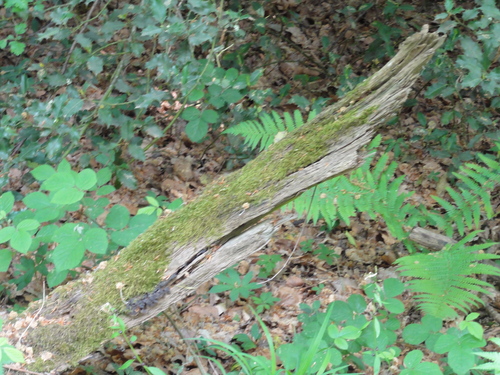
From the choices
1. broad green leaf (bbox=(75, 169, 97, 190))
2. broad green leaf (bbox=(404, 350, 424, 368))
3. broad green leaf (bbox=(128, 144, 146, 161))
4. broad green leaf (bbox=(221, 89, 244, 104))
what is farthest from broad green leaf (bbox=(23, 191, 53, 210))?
broad green leaf (bbox=(404, 350, 424, 368))

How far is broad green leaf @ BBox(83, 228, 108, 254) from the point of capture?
72.8 inches

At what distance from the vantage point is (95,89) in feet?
15.1

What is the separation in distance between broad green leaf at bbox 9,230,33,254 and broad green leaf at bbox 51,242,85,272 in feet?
0.55

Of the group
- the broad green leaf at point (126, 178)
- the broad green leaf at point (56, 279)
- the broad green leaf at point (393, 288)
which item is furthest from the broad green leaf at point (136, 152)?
the broad green leaf at point (393, 288)

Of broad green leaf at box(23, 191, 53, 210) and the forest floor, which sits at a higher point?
broad green leaf at box(23, 191, 53, 210)

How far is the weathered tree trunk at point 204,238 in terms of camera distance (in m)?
1.76

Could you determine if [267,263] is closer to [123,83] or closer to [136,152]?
[136,152]

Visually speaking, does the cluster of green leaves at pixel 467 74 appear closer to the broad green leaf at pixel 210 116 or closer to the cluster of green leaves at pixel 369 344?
the cluster of green leaves at pixel 369 344

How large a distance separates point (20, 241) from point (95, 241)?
336 millimetres

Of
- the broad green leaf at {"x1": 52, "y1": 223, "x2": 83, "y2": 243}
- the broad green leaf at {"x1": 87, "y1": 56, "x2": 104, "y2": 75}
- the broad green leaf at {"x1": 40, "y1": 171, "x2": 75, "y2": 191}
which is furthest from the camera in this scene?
the broad green leaf at {"x1": 87, "y1": 56, "x2": 104, "y2": 75}

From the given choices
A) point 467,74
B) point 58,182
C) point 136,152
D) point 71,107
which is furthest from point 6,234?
point 467,74

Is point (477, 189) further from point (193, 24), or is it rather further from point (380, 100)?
point (193, 24)

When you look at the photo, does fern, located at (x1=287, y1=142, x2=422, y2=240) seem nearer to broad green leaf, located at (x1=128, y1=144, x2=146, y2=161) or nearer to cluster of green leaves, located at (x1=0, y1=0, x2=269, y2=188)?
cluster of green leaves, located at (x1=0, y1=0, x2=269, y2=188)

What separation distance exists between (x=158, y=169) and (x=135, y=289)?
2.50 m
